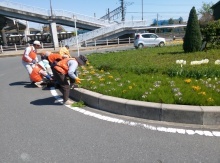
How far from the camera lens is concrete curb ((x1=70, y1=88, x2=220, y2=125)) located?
3646 mm

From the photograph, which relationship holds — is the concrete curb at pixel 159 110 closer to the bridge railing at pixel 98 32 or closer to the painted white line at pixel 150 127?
the painted white line at pixel 150 127

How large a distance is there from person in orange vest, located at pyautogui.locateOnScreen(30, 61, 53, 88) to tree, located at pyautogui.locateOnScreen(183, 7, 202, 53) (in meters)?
7.30

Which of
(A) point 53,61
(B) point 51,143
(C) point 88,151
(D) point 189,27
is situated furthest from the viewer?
(D) point 189,27

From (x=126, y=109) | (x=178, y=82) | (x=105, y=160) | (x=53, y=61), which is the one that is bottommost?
(x=105, y=160)

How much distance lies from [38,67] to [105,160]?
18.1 feet

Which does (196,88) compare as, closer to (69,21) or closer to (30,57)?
(30,57)

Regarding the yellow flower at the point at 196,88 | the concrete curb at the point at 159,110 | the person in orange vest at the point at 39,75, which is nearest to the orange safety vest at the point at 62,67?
the concrete curb at the point at 159,110

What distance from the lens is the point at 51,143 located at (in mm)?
3406

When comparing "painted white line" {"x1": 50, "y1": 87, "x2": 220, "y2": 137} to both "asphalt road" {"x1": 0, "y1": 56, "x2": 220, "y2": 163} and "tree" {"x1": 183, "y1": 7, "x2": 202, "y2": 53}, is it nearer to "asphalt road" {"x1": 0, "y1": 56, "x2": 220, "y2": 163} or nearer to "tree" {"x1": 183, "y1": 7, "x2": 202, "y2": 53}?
"asphalt road" {"x1": 0, "y1": 56, "x2": 220, "y2": 163}

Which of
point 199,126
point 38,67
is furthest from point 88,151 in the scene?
point 38,67

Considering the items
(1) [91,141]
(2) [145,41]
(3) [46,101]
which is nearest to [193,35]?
(3) [46,101]

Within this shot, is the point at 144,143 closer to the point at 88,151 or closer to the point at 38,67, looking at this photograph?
the point at 88,151

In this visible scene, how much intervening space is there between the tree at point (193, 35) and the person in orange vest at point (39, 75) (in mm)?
7297

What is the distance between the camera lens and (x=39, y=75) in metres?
7.38
